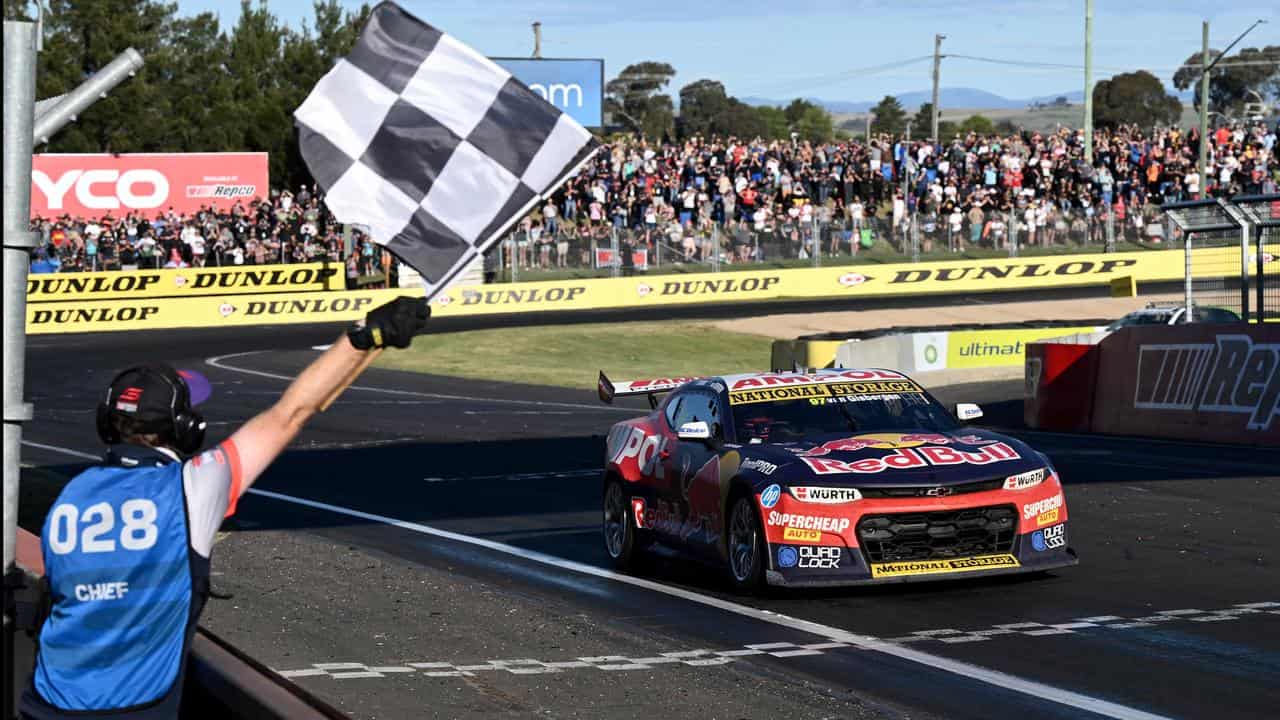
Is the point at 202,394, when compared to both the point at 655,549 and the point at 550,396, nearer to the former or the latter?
the point at 655,549

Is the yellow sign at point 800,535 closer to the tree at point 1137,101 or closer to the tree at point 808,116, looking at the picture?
the tree at point 1137,101

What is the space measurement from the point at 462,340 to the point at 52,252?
520 inches

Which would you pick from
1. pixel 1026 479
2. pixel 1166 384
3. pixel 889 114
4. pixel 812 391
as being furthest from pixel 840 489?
pixel 889 114

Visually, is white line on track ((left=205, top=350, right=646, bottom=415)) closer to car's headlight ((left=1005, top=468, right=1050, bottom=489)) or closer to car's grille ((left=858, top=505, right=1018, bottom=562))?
car's headlight ((left=1005, top=468, right=1050, bottom=489))

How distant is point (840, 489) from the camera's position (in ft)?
37.5

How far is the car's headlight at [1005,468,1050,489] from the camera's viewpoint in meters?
11.7

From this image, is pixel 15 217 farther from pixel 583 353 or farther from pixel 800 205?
pixel 800 205

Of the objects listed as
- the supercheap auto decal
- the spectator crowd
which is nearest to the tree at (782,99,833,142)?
the spectator crowd

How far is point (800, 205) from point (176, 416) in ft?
171

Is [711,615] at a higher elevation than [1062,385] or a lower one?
lower

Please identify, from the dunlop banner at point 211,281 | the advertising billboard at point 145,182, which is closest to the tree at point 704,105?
the advertising billboard at point 145,182

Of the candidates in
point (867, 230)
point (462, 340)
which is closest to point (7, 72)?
point (462, 340)

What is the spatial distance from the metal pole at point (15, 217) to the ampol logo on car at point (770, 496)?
7.02 m

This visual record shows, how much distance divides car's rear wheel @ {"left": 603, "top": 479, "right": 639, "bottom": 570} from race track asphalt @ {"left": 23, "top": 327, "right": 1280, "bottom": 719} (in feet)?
0.59
